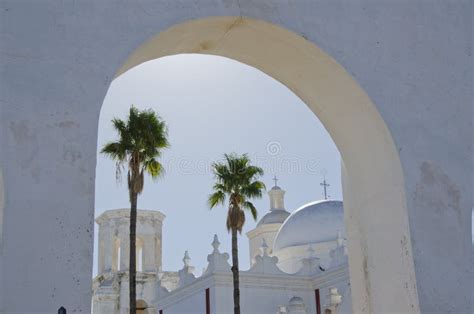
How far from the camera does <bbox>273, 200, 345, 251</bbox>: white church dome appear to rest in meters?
33.7

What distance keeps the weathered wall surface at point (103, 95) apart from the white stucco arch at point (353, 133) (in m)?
0.12

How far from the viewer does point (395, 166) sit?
7164mm

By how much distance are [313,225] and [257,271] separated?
21.5ft

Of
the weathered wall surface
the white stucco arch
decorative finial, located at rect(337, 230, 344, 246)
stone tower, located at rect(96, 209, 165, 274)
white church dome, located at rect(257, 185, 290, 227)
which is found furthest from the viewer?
white church dome, located at rect(257, 185, 290, 227)

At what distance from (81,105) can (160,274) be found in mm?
32476

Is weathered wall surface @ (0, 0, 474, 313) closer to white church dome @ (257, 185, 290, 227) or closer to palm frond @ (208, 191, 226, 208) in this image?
palm frond @ (208, 191, 226, 208)

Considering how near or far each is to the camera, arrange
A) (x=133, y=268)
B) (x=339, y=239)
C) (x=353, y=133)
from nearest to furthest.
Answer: (x=353, y=133) < (x=133, y=268) < (x=339, y=239)

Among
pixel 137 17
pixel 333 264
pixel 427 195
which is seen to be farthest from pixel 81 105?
pixel 333 264

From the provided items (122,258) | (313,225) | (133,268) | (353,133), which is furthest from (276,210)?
(353,133)

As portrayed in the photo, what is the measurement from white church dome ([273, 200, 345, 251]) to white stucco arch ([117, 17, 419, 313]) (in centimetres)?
2583

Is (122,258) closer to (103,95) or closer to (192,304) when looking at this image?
(192,304)

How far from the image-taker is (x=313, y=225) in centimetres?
3438

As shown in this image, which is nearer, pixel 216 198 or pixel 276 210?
pixel 216 198

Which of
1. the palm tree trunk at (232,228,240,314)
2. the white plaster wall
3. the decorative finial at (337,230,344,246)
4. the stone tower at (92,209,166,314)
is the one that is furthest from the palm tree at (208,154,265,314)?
the stone tower at (92,209,166,314)
